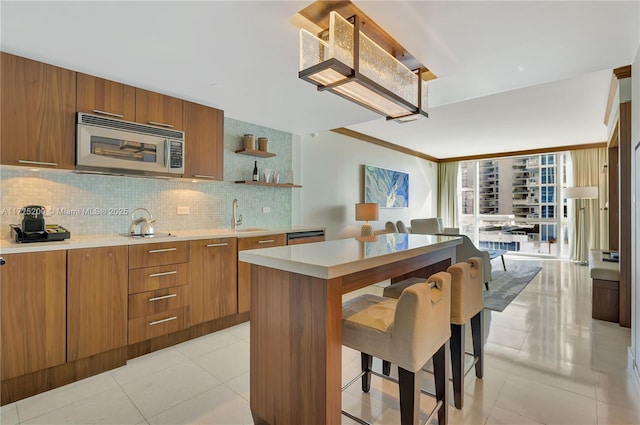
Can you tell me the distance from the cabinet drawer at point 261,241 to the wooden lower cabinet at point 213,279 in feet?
0.27

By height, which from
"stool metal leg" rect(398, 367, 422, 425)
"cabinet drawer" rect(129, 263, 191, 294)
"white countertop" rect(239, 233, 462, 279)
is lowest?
"stool metal leg" rect(398, 367, 422, 425)

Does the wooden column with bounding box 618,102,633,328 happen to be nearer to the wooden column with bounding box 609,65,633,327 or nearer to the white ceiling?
the wooden column with bounding box 609,65,633,327

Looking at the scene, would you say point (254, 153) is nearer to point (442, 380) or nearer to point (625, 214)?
point (442, 380)

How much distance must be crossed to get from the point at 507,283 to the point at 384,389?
11.8 ft

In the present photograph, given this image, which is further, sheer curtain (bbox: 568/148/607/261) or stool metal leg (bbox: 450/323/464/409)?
sheer curtain (bbox: 568/148/607/261)

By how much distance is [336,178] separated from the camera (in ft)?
17.3

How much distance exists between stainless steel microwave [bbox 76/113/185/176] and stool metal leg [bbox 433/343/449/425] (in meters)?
2.61

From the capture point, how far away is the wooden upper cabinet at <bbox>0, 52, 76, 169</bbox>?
80.8 inches

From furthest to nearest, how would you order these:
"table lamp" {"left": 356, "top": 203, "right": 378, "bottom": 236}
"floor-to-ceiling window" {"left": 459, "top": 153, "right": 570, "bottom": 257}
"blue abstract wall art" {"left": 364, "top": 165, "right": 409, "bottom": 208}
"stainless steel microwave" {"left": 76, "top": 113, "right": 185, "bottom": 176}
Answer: "floor-to-ceiling window" {"left": 459, "top": 153, "right": 570, "bottom": 257}
"blue abstract wall art" {"left": 364, "top": 165, "right": 409, "bottom": 208}
"table lamp" {"left": 356, "top": 203, "right": 378, "bottom": 236}
"stainless steel microwave" {"left": 76, "top": 113, "right": 185, "bottom": 176}

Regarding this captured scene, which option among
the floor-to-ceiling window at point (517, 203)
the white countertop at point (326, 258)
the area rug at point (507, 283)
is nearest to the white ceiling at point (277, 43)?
the white countertop at point (326, 258)

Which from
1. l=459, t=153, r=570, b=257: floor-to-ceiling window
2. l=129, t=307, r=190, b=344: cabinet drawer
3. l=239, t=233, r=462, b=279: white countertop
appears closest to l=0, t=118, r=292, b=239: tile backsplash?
l=129, t=307, r=190, b=344: cabinet drawer

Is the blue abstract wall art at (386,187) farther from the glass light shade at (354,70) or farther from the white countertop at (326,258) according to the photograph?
the white countertop at (326,258)

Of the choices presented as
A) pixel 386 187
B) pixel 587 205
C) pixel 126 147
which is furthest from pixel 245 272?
pixel 587 205

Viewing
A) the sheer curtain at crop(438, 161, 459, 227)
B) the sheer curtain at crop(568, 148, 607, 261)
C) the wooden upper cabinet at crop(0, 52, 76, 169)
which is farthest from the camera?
the sheer curtain at crop(438, 161, 459, 227)
